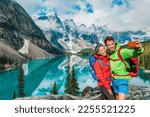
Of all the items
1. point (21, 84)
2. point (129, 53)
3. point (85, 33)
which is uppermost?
point (85, 33)

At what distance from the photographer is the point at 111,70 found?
4.32 metres

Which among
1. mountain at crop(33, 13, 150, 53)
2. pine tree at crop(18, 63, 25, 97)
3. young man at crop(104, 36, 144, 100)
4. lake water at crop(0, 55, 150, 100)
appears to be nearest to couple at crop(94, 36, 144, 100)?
young man at crop(104, 36, 144, 100)

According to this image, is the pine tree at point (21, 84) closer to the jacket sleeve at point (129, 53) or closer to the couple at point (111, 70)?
the couple at point (111, 70)

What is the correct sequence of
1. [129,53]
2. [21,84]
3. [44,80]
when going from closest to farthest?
[129,53] < [21,84] < [44,80]

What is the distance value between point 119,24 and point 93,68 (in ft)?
26.6

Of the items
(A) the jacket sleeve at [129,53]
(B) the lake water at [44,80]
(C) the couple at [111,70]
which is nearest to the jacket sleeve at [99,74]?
(C) the couple at [111,70]

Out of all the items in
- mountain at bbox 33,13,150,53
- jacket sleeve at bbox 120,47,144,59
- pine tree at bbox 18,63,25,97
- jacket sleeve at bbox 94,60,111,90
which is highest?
mountain at bbox 33,13,150,53

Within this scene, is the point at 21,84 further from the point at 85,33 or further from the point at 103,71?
the point at 103,71

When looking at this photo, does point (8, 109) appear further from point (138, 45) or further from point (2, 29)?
point (2, 29)

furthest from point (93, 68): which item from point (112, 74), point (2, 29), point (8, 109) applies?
point (2, 29)

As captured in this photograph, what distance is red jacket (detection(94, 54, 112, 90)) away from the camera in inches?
164

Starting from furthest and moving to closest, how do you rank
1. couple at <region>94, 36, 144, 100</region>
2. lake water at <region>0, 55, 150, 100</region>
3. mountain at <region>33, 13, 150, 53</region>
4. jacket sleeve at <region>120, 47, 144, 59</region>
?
lake water at <region>0, 55, 150, 100</region>, mountain at <region>33, 13, 150, 53</region>, couple at <region>94, 36, 144, 100</region>, jacket sleeve at <region>120, 47, 144, 59</region>

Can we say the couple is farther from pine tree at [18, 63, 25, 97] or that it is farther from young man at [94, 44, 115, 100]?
pine tree at [18, 63, 25, 97]

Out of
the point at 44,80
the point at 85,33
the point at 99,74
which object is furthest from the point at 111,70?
the point at 85,33
